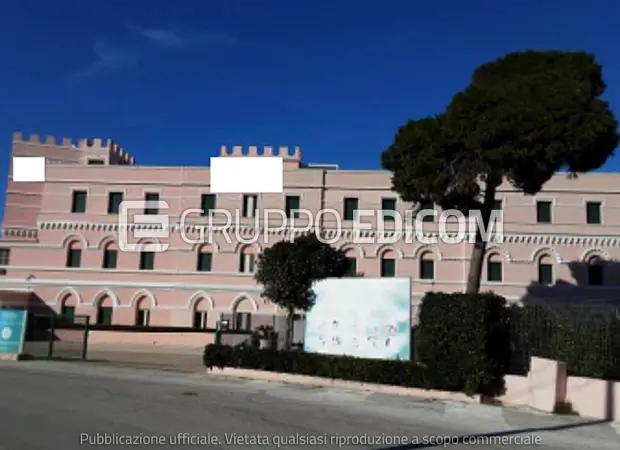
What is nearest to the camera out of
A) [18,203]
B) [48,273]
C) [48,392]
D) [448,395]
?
[48,392]

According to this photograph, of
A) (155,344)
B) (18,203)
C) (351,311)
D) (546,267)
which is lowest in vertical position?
(155,344)

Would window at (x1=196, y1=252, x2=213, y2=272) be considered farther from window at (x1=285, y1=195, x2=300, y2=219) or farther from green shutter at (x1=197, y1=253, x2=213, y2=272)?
window at (x1=285, y1=195, x2=300, y2=219)

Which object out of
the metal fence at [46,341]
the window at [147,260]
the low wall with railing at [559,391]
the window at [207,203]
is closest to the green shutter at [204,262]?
the window at [207,203]

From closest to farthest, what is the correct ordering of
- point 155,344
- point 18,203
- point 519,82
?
point 519,82 → point 155,344 → point 18,203

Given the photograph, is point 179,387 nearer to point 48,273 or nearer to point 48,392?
point 48,392

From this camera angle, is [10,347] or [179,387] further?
[10,347]

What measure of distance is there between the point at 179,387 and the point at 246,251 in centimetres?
2391

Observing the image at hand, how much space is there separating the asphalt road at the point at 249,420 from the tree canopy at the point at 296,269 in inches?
192

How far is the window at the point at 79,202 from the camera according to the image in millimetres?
41656

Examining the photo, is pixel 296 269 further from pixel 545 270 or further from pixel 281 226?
pixel 545 270

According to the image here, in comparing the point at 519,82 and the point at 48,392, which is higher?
the point at 519,82

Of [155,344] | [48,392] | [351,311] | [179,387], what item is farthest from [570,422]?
[155,344]

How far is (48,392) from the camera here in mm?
13969

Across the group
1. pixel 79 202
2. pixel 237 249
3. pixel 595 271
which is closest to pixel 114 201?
pixel 79 202
